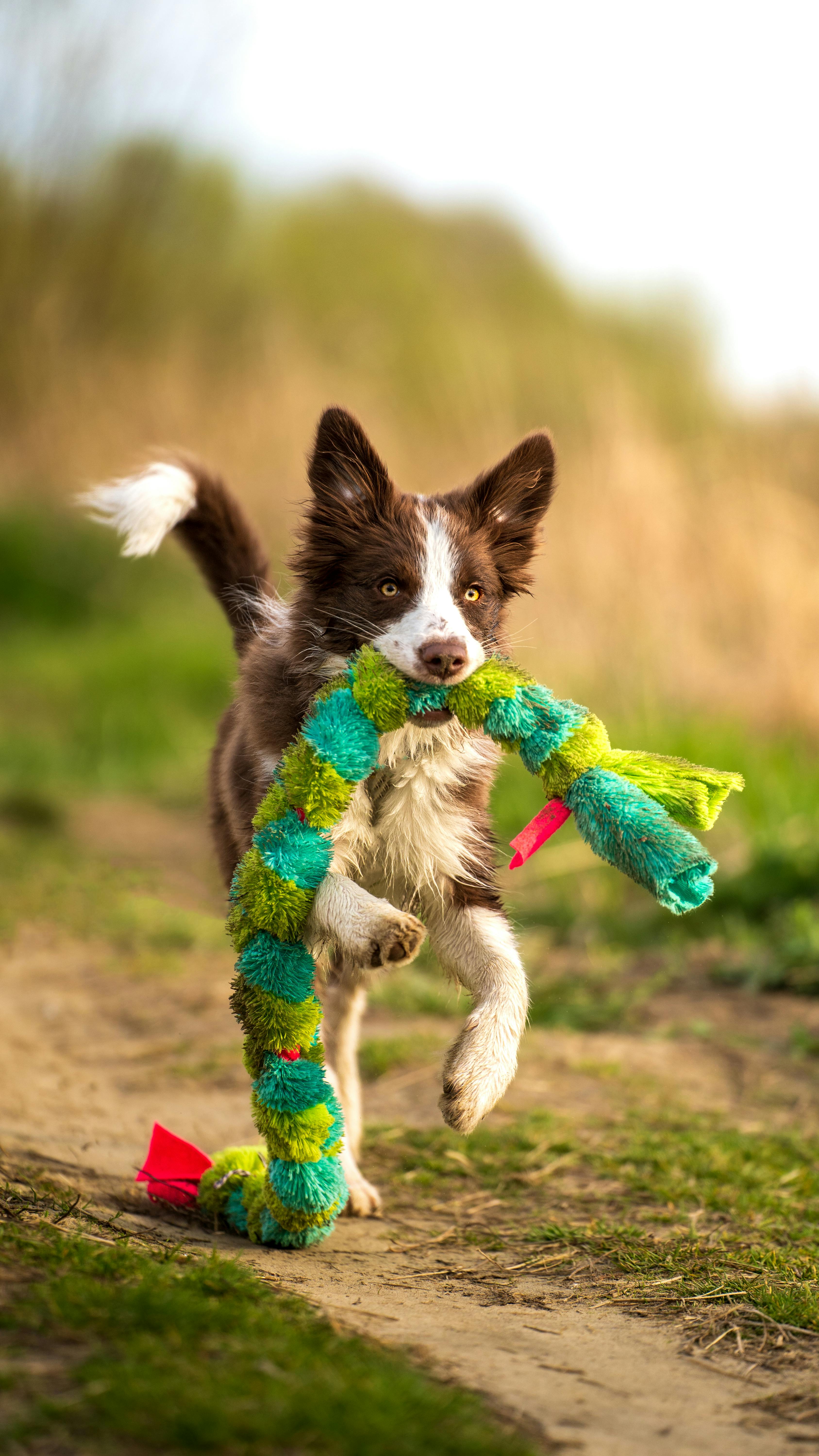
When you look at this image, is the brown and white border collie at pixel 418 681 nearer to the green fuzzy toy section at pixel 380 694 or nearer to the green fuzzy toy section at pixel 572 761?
the green fuzzy toy section at pixel 380 694

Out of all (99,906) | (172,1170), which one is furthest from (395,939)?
(99,906)

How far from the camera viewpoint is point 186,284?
20.5 meters

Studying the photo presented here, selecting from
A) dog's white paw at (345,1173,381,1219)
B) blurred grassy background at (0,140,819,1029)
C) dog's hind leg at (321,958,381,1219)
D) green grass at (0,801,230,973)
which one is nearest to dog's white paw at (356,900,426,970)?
dog's hind leg at (321,958,381,1219)

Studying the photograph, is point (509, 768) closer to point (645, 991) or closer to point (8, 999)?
point (645, 991)

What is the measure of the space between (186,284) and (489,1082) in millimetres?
19600

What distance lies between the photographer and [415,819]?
3330 millimetres

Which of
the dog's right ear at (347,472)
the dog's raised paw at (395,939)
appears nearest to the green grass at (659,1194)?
the dog's raised paw at (395,939)

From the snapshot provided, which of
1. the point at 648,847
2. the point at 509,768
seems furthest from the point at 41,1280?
the point at 509,768

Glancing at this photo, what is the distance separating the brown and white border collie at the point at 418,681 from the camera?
3.08 m

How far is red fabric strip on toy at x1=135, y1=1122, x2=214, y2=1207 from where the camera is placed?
10.7 ft

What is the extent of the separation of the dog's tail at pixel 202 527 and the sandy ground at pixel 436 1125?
1.63 metres

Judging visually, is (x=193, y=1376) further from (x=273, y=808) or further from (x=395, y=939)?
(x=273, y=808)

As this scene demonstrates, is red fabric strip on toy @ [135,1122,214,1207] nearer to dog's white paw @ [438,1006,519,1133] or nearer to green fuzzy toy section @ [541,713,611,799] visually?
dog's white paw @ [438,1006,519,1133]

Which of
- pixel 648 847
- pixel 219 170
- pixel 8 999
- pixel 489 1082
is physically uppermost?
pixel 219 170
